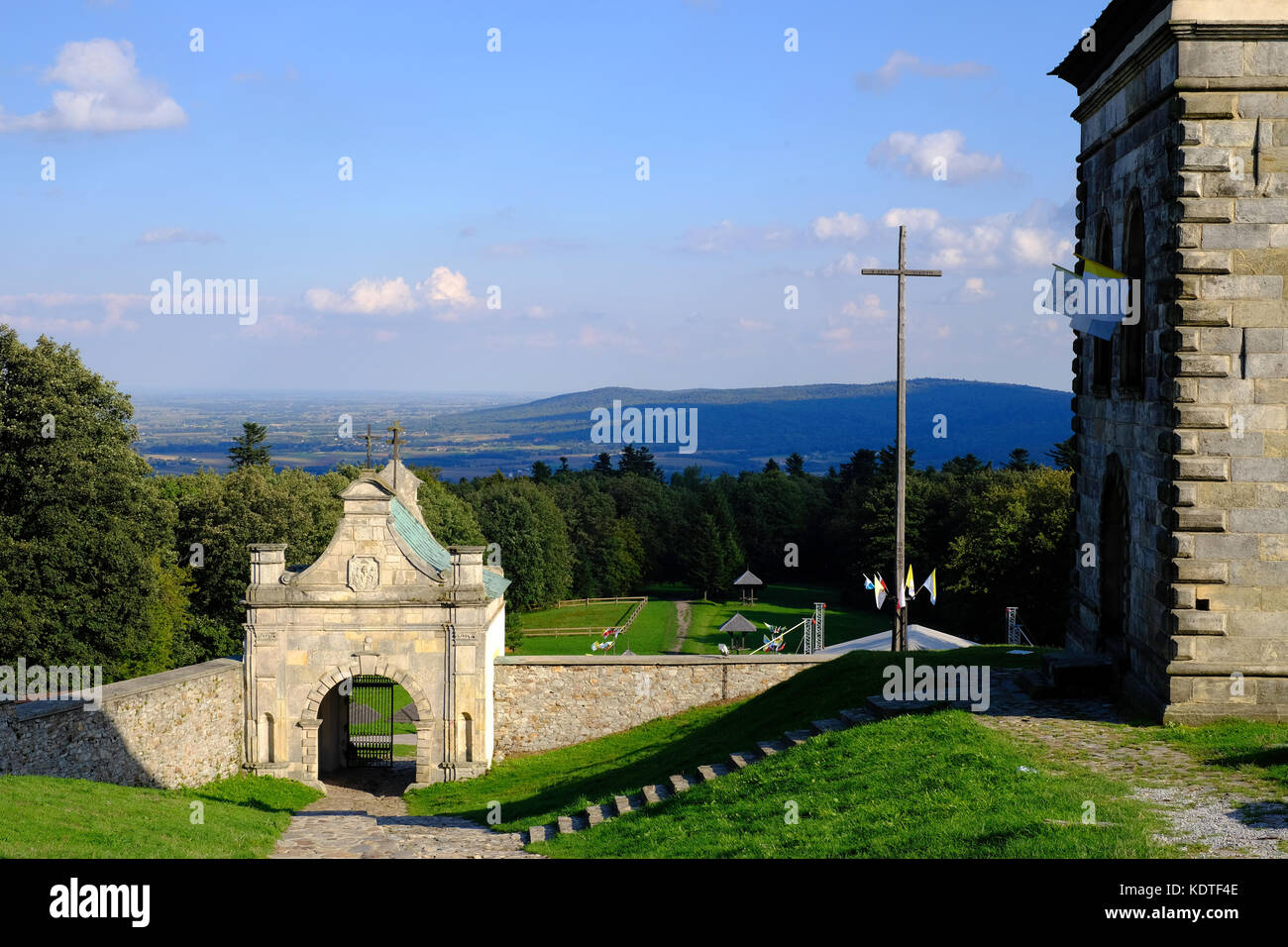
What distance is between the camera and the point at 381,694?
4747cm

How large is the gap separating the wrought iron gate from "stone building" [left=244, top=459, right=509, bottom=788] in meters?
1.23

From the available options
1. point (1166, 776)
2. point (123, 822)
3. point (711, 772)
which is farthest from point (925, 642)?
point (123, 822)

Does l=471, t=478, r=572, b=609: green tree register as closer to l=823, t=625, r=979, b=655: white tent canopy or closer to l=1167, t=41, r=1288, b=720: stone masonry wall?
l=823, t=625, r=979, b=655: white tent canopy

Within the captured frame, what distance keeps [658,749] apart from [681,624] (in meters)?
51.1

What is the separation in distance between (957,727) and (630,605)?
6792 centimetres

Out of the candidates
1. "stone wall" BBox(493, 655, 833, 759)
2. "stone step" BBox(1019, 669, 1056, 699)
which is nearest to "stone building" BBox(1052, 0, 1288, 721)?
"stone step" BBox(1019, 669, 1056, 699)

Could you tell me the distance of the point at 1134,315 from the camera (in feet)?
56.4

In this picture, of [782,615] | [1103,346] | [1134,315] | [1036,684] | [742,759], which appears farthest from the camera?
[782,615]

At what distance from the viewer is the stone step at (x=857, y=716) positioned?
57.1ft

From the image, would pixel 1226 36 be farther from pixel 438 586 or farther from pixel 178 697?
pixel 178 697

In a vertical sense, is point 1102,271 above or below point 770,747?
above

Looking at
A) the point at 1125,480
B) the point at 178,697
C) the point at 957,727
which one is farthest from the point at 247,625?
the point at 1125,480

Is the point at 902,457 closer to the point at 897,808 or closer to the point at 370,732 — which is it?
the point at 897,808

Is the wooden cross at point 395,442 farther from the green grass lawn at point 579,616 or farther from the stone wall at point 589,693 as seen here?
the green grass lawn at point 579,616
